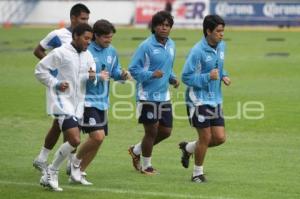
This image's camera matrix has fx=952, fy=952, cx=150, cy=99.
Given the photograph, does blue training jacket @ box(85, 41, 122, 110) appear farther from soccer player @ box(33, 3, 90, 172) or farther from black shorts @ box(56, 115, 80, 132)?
black shorts @ box(56, 115, 80, 132)

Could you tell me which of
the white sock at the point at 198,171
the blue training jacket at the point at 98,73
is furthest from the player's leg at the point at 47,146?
the white sock at the point at 198,171

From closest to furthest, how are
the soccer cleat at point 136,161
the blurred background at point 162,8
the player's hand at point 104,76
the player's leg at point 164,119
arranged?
the player's hand at point 104,76 < the player's leg at point 164,119 < the soccer cleat at point 136,161 < the blurred background at point 162,8

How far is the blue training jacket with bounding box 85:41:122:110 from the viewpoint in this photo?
1175cm

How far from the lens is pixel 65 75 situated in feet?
37.0

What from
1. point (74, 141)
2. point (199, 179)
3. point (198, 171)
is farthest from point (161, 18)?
point (74, 141)

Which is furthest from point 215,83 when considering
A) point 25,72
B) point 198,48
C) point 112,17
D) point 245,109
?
point 112,17

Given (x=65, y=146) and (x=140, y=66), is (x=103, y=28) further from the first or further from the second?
(x=65, y=146)

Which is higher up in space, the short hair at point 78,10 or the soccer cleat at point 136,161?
the short hair at point 78,10

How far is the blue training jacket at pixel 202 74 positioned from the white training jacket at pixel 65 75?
1389 millimetres

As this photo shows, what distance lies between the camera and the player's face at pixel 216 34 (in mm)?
12000

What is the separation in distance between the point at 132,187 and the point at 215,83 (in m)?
1.77

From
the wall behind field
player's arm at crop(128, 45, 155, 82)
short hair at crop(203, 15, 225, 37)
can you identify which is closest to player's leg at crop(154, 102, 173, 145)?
player's arm at crop(128, 45, 155, 82)

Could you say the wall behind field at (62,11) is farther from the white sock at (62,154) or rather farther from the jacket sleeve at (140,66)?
the white sock at (62,154)

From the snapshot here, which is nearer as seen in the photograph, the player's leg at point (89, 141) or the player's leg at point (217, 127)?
the player's leg at point (89, 141)
